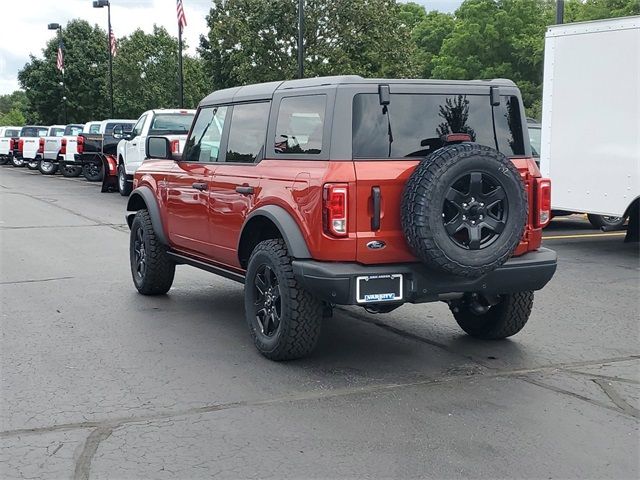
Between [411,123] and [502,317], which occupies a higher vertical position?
[411,123]

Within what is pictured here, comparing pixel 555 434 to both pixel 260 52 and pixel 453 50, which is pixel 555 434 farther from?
pixel 453 50

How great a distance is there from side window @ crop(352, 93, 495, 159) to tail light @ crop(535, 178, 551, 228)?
0.51 m

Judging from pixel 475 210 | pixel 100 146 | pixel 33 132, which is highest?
pixel 33 132

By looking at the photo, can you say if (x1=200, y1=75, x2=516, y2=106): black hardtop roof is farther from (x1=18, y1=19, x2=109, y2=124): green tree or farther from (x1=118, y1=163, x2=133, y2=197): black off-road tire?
(x1=18, y1=19, x2=109, y2=124): green tree

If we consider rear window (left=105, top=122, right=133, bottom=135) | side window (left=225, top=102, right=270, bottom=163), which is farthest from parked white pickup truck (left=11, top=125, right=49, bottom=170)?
side window (left=225, top=102, right=270, bottom=163)

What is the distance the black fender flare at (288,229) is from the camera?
5.52 metres

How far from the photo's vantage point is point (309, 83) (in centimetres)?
595

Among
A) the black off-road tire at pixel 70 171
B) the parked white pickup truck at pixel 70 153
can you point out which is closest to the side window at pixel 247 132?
the parked white pickup truck at pixel 70 153

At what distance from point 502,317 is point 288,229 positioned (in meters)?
1.94

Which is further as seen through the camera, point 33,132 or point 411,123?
point 33,132

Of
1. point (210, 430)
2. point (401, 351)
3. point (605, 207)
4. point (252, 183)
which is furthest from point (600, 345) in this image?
point (605, 207)

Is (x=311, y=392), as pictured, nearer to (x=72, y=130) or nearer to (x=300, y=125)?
(x=300, y=125)

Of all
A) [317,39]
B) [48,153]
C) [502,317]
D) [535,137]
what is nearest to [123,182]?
[535,137]

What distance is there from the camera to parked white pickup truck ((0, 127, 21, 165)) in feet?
139
